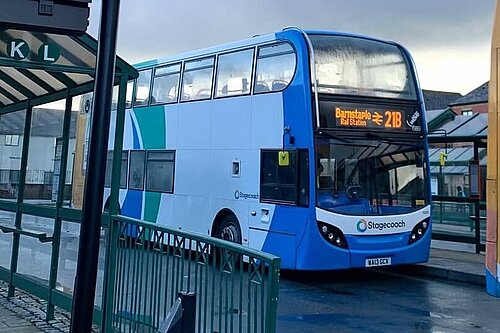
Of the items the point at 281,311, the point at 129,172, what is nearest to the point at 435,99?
the point at 129,172

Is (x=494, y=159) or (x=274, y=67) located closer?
(x=494, y=159)

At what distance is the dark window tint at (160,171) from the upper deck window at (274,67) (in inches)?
128

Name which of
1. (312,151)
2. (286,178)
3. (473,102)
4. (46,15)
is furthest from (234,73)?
(473,102)

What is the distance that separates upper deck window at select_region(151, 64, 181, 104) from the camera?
13781mm

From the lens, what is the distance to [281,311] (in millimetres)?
8602

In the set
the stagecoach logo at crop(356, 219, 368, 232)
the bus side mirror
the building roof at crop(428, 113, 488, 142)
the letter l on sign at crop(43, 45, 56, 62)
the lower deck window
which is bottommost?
the stagecoach logo at crop(356, 219, 368, 232)

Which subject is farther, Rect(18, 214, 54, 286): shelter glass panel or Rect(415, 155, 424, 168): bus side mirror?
Rect(415, 155, 424, 168): bus side mirror

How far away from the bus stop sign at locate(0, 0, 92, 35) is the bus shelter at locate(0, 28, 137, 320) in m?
Answer: 2.67

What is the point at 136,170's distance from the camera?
1485 cm

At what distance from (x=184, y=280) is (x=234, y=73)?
799cm

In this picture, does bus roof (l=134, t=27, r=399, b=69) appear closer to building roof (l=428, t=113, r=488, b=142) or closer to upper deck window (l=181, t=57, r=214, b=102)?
upper deck window (l=181, t=57, r=214, b=102)

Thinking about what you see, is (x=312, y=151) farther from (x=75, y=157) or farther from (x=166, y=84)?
(x=166, y=84)

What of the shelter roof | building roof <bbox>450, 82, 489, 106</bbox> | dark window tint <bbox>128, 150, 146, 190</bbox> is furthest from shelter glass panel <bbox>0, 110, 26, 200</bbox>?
building roof <bbox>450, 82, 489, 106</bbox>

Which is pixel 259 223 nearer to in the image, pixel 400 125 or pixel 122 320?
pixel 400 125
